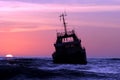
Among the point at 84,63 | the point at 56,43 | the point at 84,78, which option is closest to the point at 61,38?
the point at 56,43

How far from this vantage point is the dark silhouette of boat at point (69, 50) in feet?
259

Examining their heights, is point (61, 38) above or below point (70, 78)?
above

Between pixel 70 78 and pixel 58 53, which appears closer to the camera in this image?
pixel 70 78

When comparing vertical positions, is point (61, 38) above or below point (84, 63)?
above

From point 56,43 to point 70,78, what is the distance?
35.7 meters

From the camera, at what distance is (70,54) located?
79125 mm

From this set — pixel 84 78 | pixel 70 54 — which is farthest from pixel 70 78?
pixel 70 54

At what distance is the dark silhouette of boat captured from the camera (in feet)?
259

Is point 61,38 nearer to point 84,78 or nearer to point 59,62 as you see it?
point 59,62

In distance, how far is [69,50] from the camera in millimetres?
79125

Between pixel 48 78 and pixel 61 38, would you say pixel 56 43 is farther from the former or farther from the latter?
pixel 48 78

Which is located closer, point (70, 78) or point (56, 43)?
point (70, 78)

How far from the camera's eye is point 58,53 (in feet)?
263

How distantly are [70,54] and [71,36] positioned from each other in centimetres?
381
